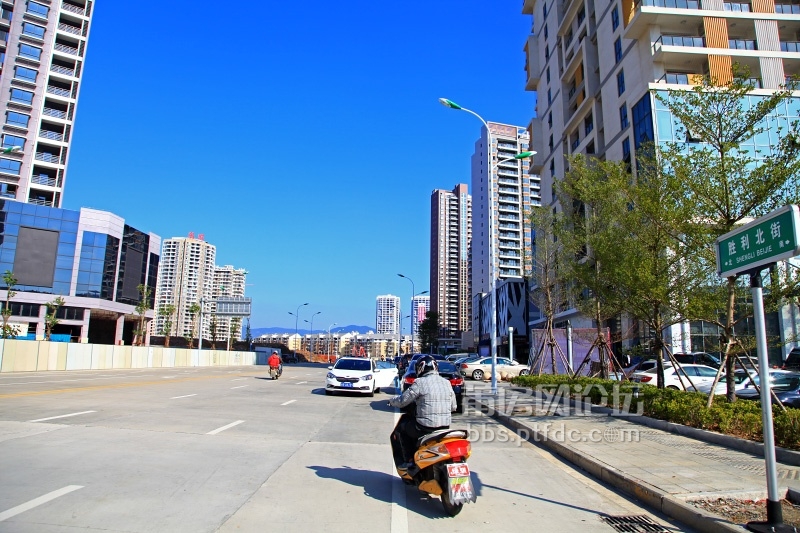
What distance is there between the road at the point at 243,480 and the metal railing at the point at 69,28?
7938cm

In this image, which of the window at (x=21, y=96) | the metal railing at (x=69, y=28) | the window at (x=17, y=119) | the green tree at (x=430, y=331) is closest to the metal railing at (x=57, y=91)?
the window at (x=21, y=96)

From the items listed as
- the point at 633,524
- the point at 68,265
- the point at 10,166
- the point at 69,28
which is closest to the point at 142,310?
the point at 68,265

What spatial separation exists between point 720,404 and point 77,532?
11334 millimetres

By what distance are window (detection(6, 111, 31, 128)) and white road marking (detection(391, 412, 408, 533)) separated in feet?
263

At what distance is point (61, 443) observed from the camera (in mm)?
7961

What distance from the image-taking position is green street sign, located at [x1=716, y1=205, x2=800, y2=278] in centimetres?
482

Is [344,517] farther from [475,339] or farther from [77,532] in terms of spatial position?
[475,339]

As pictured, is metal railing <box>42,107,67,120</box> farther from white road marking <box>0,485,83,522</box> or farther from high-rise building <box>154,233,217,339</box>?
white road marking <box>0,485,83,522</box>

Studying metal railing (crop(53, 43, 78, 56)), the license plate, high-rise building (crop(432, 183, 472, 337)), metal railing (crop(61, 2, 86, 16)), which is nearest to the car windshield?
the license plate

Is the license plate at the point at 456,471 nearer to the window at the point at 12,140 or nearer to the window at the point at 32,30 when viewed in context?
the window at the point at 12,140

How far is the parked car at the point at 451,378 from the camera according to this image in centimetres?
1509

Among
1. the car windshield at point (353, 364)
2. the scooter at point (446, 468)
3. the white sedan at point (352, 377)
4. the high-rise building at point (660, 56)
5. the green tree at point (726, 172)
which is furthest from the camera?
the high-rise building at point (660, 56)

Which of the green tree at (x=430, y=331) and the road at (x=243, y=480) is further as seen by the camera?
the green tree at (x=430, y=331)

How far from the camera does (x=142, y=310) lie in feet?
233
